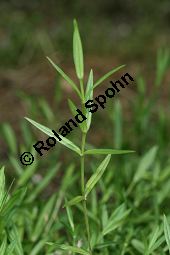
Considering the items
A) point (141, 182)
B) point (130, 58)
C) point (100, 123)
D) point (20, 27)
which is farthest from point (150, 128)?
point (20, 27)

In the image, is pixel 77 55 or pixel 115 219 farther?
pixel 115 219

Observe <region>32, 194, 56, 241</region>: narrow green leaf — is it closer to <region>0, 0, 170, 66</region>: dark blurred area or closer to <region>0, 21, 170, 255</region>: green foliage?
<region>0, 21, 170, 255</region>: green foliage

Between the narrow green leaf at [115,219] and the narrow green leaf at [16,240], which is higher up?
the narrow green leaf at [16,240]

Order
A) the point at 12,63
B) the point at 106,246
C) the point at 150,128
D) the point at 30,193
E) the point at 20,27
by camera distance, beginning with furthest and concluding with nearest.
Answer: the point at 20,27 < the point at 12,63 < the point at 150,128 < the point at 30,193 < the point at 106,246

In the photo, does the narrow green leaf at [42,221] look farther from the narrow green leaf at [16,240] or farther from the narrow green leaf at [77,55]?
the narrow green leaf at [77,55]

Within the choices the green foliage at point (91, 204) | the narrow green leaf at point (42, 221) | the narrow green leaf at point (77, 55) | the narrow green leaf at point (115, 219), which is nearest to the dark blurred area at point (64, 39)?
the green foliage at point (91, 204)

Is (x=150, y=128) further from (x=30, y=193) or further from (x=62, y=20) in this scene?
(x=62, y=20)

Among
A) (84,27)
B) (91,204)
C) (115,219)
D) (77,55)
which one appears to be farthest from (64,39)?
(77,55)

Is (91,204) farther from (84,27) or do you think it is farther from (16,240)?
(84,27)

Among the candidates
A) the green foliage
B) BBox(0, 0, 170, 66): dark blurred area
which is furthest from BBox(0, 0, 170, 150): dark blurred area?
the green foliage

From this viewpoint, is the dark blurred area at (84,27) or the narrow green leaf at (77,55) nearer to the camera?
the narrow green leaf at (77,55)

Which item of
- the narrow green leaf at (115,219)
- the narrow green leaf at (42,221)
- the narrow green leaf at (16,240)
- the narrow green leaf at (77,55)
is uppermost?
the narrow green leaf at (77,55)
